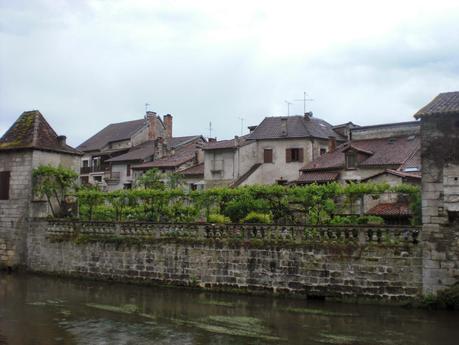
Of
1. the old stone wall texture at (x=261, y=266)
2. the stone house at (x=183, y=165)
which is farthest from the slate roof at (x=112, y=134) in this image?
the old stone wall texture at (x=261, y=266)

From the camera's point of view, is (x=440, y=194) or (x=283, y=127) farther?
(x=283, y=127)

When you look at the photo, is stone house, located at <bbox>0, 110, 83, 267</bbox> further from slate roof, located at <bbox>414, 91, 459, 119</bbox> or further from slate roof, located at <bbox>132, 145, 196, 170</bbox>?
slate roof, located at <bbox>414, 91, 459, 119</bbox>

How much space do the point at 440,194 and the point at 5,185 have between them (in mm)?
22639

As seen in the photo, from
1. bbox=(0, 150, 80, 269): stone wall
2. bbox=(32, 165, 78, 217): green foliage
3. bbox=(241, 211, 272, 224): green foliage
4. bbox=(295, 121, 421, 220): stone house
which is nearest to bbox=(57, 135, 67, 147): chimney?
bbox=(0, 150, 80, 269): stone wall

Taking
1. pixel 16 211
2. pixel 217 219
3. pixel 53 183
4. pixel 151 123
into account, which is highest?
pixel 151 123

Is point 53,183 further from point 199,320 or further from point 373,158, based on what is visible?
point 373,158

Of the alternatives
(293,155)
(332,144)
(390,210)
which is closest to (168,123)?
(293,155)

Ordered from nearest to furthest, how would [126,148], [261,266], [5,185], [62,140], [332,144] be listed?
[261,266]
[5,185]
[62,140]
[332,144]
[126,148]

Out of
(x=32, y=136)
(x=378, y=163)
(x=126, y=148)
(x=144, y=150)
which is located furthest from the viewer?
(x=126, y=148)

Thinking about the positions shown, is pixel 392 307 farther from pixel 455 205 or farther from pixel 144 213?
pixel 144 213

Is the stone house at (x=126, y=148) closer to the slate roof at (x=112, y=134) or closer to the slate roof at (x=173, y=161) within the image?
the slate roof at (x=112, y=134)

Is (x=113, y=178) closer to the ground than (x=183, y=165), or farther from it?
closer to the ground

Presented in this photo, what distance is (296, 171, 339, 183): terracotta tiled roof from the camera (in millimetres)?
37875

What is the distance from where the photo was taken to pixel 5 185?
95.9 ft
